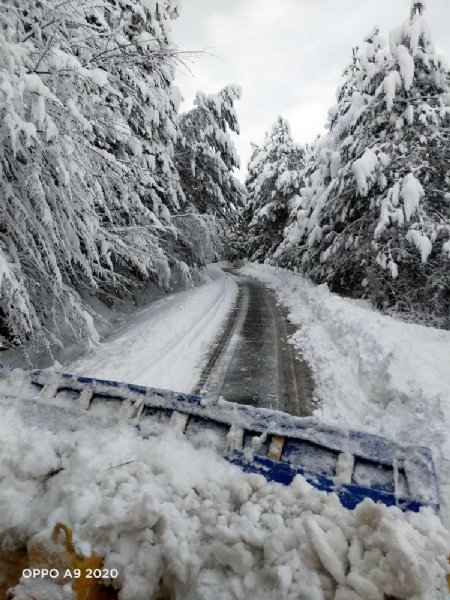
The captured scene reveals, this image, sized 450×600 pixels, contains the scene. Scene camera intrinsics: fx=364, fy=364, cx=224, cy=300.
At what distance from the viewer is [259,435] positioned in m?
3.07

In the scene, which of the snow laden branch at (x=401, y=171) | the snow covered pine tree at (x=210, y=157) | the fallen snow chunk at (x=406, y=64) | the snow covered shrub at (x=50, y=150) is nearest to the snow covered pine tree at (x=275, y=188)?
the snow covered pine tree at (x=210, y=157)

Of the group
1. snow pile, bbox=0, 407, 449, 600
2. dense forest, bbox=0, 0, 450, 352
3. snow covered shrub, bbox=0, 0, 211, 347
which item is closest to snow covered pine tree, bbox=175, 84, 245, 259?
dense forest, bbox=0, 0, 450, 352

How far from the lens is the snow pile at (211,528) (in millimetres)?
1702

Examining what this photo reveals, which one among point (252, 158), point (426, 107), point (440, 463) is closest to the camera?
point (440, 463)

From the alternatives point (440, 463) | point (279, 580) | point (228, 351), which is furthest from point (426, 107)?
point (279, 580)

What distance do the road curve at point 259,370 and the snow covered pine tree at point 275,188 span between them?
62.0 ft

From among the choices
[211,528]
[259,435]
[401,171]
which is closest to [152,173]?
[401,171]

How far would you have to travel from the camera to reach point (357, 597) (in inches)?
63.1

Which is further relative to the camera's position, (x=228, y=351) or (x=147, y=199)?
(x=147, y=199)

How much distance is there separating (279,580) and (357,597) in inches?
13.6

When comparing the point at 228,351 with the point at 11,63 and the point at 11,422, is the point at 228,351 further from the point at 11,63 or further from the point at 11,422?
the point at 11,63

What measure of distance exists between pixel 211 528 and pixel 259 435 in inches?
42.8

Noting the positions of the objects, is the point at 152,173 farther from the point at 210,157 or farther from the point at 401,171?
the point at 401,171

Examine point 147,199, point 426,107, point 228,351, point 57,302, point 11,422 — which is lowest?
point 228,351
